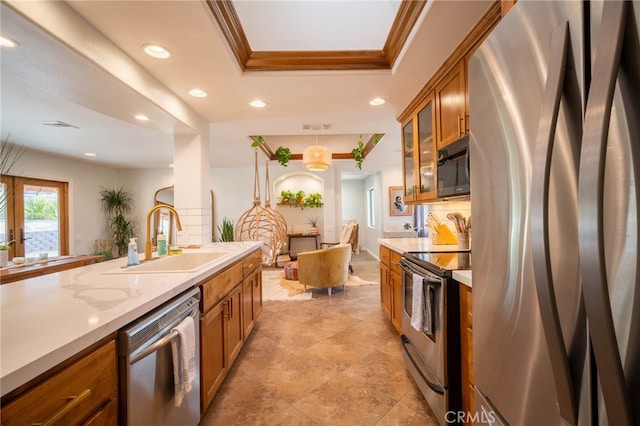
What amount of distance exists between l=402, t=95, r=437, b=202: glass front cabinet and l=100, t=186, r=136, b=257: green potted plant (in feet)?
21.5

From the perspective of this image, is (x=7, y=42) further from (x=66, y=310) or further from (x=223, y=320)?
(x=223, y=320)

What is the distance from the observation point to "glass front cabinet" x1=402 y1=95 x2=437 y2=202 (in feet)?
7.59

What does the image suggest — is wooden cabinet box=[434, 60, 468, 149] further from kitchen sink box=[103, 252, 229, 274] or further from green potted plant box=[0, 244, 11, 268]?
green potted plant box=[0, 244, 11, 268]

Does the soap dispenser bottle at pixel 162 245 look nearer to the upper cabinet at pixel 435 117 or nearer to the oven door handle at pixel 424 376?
the oven door handle at pixel 424 376

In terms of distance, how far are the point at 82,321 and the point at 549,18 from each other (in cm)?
157

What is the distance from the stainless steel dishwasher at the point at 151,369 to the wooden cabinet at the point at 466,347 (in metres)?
1.39

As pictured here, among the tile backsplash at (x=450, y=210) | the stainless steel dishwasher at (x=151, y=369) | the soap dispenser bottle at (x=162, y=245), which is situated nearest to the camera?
the stainless steel dishwasher at (x=151, y=369)

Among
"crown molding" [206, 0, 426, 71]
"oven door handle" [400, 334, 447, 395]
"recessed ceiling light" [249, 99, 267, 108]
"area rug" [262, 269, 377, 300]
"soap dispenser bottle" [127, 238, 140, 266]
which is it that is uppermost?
"crown molding" [206, 0, 426, 71]

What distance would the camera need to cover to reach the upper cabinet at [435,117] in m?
1.67

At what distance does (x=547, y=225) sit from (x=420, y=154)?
214cm

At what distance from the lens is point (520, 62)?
2.42ft

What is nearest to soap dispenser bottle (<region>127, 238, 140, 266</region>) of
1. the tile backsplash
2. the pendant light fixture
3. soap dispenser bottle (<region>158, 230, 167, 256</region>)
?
soap dispenser bottle (<region>158, 230, 167, 256</region>)

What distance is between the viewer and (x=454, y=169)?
1870mm

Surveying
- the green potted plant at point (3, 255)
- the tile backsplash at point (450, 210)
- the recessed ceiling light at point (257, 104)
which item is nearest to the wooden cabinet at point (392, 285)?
the tile backsplash at point (450, 210)
